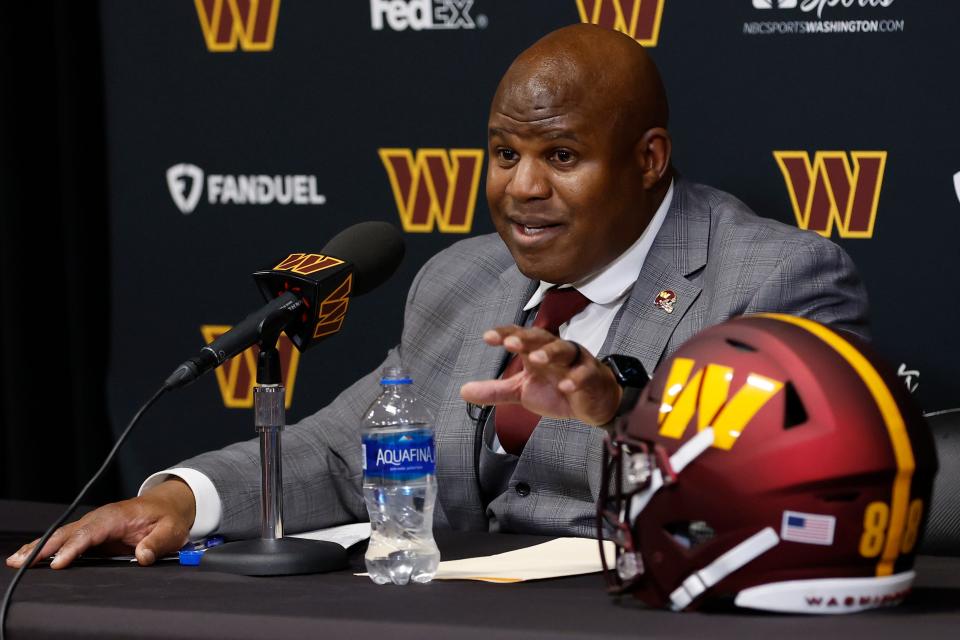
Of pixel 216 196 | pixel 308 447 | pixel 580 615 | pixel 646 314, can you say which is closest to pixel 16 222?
pixel 216 196

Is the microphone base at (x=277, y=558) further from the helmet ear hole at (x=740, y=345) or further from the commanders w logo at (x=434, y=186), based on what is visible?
the commanders w logo at (x=434, y=186)

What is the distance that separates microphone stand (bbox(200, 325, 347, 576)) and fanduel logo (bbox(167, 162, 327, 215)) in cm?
133

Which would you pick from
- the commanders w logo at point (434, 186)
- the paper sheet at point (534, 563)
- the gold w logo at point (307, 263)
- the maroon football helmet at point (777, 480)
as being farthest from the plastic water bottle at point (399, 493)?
the commanders w logo at point (434, 186)

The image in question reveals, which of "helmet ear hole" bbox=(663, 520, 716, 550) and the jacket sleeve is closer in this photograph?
"helmet ear hole" bbox=(663, 520, 716, 550)

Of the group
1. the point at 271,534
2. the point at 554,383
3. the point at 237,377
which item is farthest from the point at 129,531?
the point at 237,377

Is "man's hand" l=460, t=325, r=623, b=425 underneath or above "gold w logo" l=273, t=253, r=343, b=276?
underneath

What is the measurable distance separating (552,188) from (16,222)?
1.48m

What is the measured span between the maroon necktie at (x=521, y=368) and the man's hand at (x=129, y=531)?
0.54 metres

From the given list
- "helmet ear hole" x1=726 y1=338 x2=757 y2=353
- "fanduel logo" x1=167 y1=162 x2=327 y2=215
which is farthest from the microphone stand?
"fanduel logo" x1=167 y1=162 x2=327 y2=215

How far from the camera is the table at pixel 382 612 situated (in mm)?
1379

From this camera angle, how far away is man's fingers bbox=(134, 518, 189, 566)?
190cm

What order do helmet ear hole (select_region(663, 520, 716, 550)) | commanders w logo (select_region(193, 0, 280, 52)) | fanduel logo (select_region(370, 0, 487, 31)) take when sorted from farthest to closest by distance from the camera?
commanders w logo (select_region(193, 0, 280, 52)) < fanduel logo (select_region(370, 0, 487, 31)) < helmet ear hole (select_region(663, 520, 716, 550))

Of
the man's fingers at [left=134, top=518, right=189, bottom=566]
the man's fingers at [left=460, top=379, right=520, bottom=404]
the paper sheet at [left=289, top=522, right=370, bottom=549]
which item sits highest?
the man's fingers at [left=460, top=379, right=520, bottom=404]

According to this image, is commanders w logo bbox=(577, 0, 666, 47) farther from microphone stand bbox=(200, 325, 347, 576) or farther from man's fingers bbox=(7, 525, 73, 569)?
man's fingers bbox=(7, 525, 73, 569)
